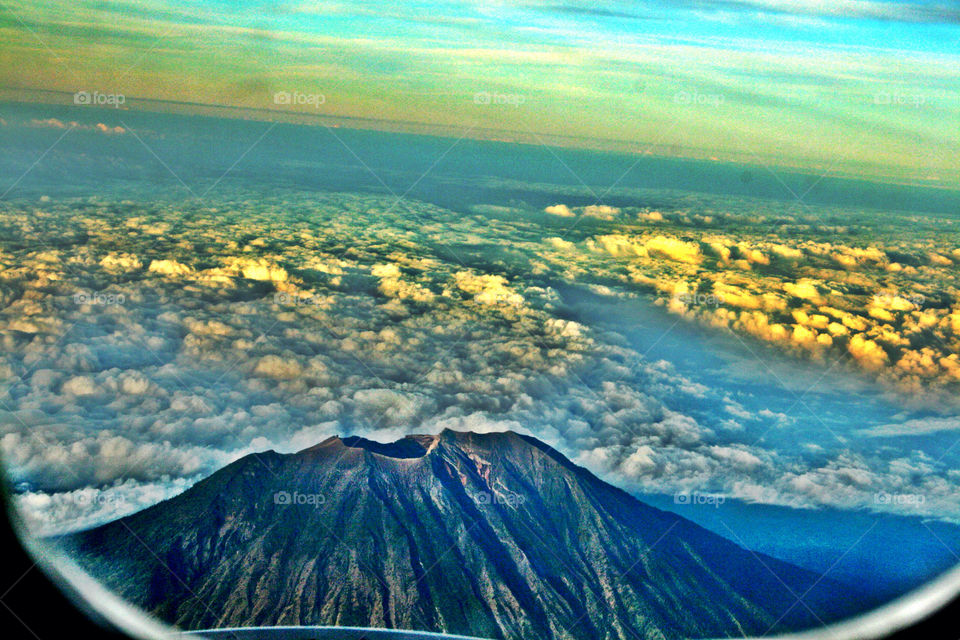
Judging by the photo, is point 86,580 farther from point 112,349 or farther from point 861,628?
point 112,349

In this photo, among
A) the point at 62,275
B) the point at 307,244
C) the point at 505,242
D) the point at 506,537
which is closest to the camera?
the point at 506,537

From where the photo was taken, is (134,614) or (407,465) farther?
(407,465)

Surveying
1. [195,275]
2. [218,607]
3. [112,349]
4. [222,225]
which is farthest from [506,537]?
[222,225]

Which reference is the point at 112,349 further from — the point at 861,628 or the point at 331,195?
the point at 861,628

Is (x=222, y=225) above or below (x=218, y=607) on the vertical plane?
above

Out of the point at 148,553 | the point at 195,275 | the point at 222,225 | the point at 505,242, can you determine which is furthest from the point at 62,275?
the point at 505,242

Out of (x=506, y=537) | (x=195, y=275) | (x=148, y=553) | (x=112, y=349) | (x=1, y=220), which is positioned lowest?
(x=506, y=537)

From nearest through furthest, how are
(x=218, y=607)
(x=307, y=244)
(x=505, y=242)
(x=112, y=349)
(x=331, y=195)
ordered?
(x=218, y=607) < (x=112, y=349) < (x=307, y=244) < (x=505, y=242) < (x=331, y=195)
